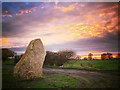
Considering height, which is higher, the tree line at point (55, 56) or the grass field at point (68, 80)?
the tree line at point (55, 56)

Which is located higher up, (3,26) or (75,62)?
(3,26)

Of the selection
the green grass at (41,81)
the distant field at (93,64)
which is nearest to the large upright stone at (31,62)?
the green grass at (41,81)

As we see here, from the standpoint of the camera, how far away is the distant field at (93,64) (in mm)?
5422

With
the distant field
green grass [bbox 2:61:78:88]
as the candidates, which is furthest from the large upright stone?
the distant field

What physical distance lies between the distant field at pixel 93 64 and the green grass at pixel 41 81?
0.97 feet

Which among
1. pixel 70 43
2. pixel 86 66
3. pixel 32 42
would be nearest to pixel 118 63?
pixel 86 66

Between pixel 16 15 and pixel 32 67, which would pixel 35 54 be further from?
pixel 16 15

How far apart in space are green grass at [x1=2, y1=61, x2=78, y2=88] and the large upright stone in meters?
0.11

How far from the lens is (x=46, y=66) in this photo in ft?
17.8

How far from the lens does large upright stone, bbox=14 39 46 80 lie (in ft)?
17.3

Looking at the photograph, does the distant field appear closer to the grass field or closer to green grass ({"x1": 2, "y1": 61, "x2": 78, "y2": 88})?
the grass field

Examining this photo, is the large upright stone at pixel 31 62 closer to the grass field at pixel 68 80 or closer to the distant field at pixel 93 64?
the grass field at pixel 68 80

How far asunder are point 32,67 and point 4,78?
690mm

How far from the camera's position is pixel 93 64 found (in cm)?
548
